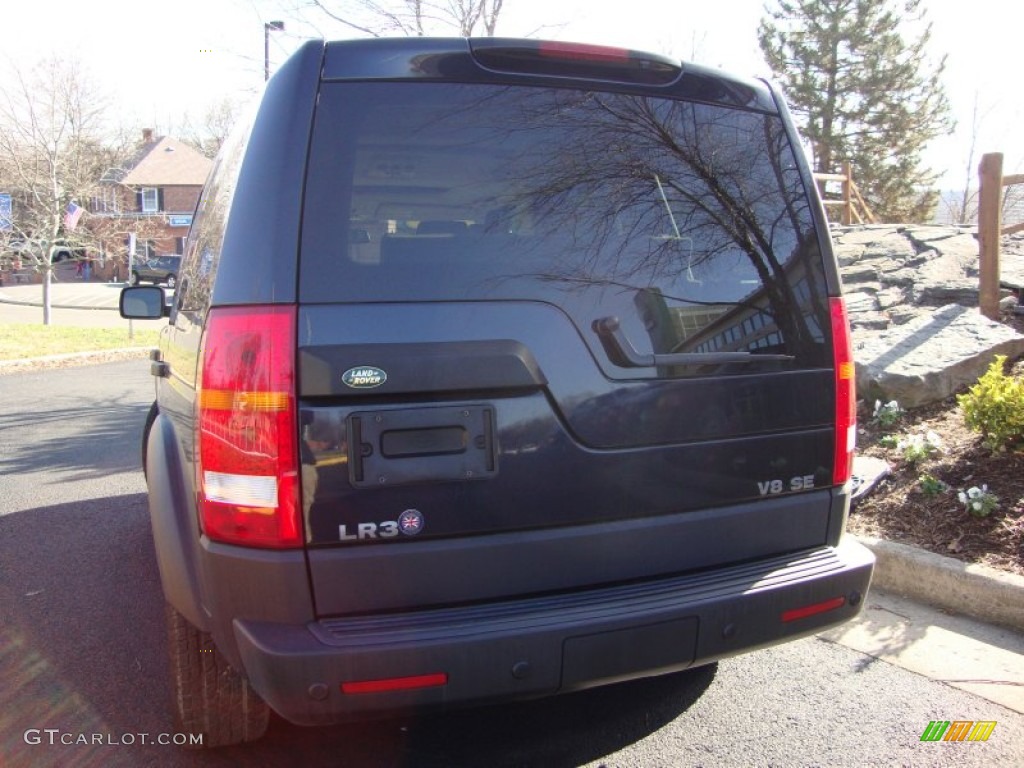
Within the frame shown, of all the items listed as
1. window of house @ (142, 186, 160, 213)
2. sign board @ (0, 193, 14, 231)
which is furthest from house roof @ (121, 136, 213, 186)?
sign board @ (0, 193, 14, 231)

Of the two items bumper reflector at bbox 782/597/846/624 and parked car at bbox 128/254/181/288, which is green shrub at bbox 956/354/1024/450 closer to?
bumper reflector at bbox 782/597/846/624

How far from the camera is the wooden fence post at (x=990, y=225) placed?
6445 millimetres

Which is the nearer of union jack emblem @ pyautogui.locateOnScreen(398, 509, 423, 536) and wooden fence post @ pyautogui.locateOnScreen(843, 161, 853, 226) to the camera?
union jack emblem @ pyautogui.locateOnScreen(398, 509, 423, 536)

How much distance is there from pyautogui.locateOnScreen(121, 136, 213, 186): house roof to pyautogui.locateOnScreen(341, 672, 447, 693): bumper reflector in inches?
2074

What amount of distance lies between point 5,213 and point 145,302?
587 inches

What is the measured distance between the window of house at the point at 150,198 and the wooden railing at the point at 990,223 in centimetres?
5240

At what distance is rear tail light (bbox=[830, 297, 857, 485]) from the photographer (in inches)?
98.4

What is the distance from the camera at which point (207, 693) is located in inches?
99.6

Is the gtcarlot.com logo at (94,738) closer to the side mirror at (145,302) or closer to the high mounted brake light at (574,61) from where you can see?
the side mirror at (145,302)

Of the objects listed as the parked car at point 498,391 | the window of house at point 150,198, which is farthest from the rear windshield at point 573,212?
the window of house at point 150,198

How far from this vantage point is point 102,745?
2689 millimetres

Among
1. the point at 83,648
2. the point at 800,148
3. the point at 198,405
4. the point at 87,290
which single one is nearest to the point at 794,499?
the point at 800,148

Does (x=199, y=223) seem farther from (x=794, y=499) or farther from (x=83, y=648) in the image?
(x=794, y=499)

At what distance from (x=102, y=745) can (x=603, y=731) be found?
172cm
